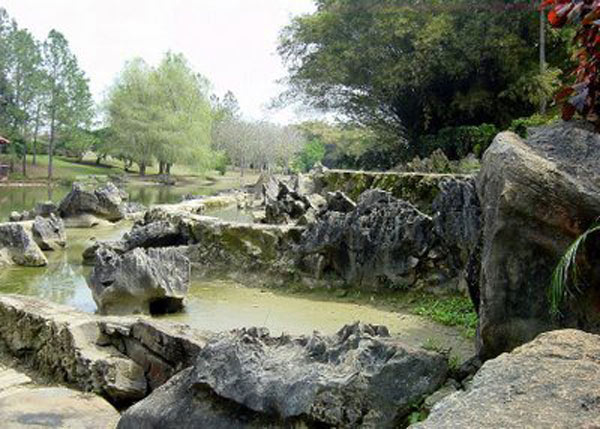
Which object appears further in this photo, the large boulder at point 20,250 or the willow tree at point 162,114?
the willow tree at point 162,114

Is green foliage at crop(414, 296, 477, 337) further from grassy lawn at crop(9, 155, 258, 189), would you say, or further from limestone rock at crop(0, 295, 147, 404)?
grassy lawn at crop(9, 155, 258, 189)

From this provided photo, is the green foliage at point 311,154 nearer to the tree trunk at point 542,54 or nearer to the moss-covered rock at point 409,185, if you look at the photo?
the tree trunk at point 542,54

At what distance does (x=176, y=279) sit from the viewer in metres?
6.75

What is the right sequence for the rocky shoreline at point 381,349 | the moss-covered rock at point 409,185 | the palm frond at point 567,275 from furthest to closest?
the moss-covered rock at point 409,185, the palm frond at point 567,275, the rocky shoreline at point 381,349

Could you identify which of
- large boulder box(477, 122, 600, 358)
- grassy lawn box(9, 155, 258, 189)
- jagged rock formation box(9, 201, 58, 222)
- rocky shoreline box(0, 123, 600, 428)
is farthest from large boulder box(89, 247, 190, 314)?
grassy lawn box(9, 155, 258, 189)

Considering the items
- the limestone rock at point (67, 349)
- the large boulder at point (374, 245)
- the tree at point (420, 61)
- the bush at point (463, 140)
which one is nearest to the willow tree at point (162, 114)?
the tree at point (420, 61)

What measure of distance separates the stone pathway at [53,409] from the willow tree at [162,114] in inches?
1670

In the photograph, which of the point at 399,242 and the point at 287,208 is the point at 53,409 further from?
the point at 287,208

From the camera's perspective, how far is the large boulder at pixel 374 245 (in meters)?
7.48

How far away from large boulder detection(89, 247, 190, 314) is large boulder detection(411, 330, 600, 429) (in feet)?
15.8

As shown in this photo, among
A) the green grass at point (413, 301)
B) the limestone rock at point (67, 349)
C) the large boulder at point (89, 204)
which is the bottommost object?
the limestone rock at point (67, 349)

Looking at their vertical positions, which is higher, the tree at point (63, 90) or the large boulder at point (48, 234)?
the tree at point (63, 90)

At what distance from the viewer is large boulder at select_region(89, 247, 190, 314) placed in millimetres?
6387

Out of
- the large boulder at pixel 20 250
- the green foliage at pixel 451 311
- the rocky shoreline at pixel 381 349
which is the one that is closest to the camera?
the rocky shoreline at pixel 381 349
